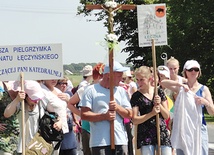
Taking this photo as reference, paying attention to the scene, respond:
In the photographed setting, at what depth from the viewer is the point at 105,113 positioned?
7.32m

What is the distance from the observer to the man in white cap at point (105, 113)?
7.31 m

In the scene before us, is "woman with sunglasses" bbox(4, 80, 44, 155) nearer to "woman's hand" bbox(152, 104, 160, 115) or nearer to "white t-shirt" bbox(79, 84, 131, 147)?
"white t-shirt" bbox(79, 84, 131, 147)

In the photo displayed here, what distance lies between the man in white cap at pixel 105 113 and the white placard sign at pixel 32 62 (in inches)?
21.4

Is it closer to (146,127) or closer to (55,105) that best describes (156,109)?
(146,127)

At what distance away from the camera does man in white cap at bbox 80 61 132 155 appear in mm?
7312

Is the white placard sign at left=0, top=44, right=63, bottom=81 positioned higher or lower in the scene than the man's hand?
higher

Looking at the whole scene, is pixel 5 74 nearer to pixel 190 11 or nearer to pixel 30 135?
pixel 30 135

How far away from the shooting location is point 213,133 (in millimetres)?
19984

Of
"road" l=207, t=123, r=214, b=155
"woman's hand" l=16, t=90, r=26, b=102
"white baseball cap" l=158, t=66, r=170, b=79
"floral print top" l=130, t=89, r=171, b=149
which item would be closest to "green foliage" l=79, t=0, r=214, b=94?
"road" l=207, t=123, r=214, b=155

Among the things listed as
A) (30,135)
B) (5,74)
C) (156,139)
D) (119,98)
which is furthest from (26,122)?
(156,139)

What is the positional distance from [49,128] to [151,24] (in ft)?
6.97

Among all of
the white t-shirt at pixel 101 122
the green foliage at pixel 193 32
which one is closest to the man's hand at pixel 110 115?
the white t-shirt at pixel 101 122

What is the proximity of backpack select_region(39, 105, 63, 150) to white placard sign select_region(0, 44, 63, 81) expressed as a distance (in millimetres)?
471

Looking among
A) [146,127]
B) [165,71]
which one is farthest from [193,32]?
[146,127]
